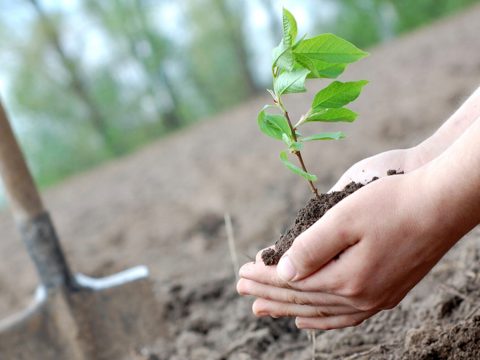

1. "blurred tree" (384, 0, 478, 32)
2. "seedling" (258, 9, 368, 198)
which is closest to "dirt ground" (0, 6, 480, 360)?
"seedling" (258, 9, 368, 198)

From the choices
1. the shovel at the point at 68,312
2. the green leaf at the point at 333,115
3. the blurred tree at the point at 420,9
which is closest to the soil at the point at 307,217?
the green leaf at the point at 333,115

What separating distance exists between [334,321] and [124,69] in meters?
8.02

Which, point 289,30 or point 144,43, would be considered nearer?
point 289,30

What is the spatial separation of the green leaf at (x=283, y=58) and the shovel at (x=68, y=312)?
120 cm

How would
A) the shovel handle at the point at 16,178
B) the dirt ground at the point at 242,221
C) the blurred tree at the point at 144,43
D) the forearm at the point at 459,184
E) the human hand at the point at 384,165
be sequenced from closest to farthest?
the forearm at the point at 459,184 → the human hand at the point at 384,165 → the dirt ground at the point at 242,221 → the shovel handle at the point at 16,178 → the blurred tree at the point at 144,43

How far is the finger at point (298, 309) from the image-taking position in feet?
3.19

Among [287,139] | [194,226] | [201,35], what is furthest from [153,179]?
[201,35]

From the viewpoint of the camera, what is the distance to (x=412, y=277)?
921 mm

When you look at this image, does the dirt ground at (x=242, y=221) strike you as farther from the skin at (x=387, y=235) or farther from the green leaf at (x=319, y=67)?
the green leaf at (x=319, y=67)

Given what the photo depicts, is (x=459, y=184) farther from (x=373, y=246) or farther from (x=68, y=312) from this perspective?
(x=68, y=312)

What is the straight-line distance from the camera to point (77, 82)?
815 centimetres

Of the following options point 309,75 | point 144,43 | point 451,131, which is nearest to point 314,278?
point 309,75

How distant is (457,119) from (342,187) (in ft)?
0.84

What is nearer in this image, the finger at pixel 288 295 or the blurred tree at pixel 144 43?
the finger at pixel 288 295
